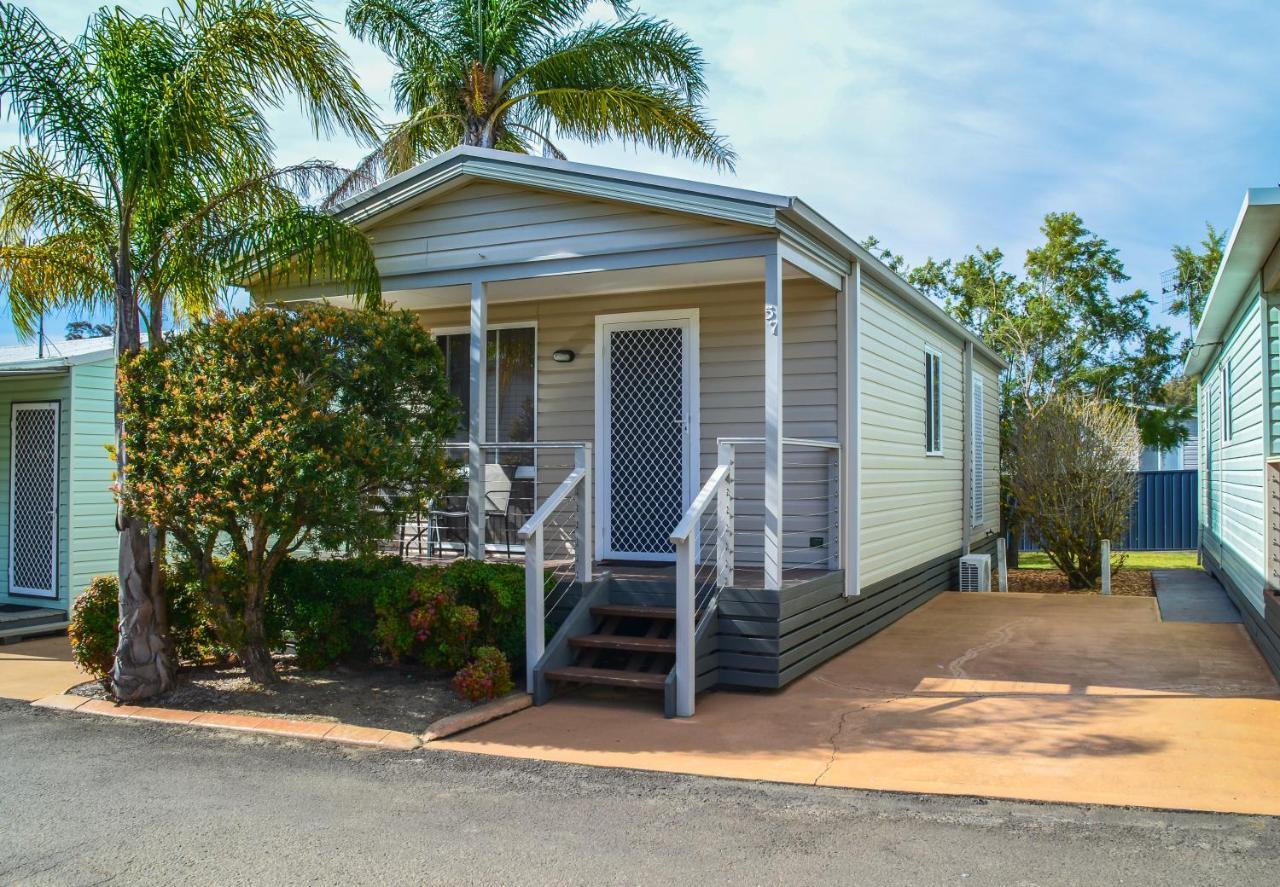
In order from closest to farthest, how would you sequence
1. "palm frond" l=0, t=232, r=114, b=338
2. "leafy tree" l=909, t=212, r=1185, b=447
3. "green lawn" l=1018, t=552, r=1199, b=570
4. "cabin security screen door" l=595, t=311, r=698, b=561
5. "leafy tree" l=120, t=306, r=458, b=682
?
"leafy tree" l=120, t=306, r=458, b=682, "palm frond" l=0, t=232, r=114, b=338, "cabin security screen door" l=595, t=311, r=698, b=561, "green lawn" l=1018, t=552, r=1199, b=570, "leafy tree" l=909, t=212, r=1185, b=447

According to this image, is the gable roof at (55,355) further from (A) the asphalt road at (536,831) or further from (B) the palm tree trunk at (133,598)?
(A) the asphalt road at (536,831)

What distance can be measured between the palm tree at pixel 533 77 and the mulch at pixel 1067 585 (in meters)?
7.36

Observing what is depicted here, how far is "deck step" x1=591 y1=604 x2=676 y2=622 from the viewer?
22.8ft

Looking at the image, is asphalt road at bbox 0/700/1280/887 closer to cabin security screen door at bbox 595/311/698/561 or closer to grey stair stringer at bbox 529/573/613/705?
grey stair stringer at bbox 529/573/613/705

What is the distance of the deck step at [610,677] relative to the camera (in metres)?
6.44

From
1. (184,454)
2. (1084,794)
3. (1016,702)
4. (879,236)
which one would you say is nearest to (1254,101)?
(879,236)

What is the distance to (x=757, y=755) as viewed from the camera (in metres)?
5.41

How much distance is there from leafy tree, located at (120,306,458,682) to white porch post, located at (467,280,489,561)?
0.61 m

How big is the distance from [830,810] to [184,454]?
437 centimetres

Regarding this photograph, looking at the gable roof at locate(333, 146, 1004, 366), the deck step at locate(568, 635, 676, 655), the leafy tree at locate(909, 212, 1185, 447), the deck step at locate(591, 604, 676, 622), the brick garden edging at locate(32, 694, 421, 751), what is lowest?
the brick garden edging at locate(32, 694, 421, 751)

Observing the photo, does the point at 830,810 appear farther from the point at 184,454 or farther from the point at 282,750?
the point at 184,454

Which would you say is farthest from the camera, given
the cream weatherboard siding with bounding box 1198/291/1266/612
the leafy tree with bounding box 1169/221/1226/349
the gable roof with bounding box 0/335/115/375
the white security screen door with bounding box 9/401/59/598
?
the leafy tree with bounding box 1169/221/1226/349

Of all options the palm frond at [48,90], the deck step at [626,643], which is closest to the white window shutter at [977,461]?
the deck step at [626,643]

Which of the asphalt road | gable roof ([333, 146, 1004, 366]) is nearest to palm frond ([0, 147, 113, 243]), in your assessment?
gable roof ([333, 146, 1004, 366])
